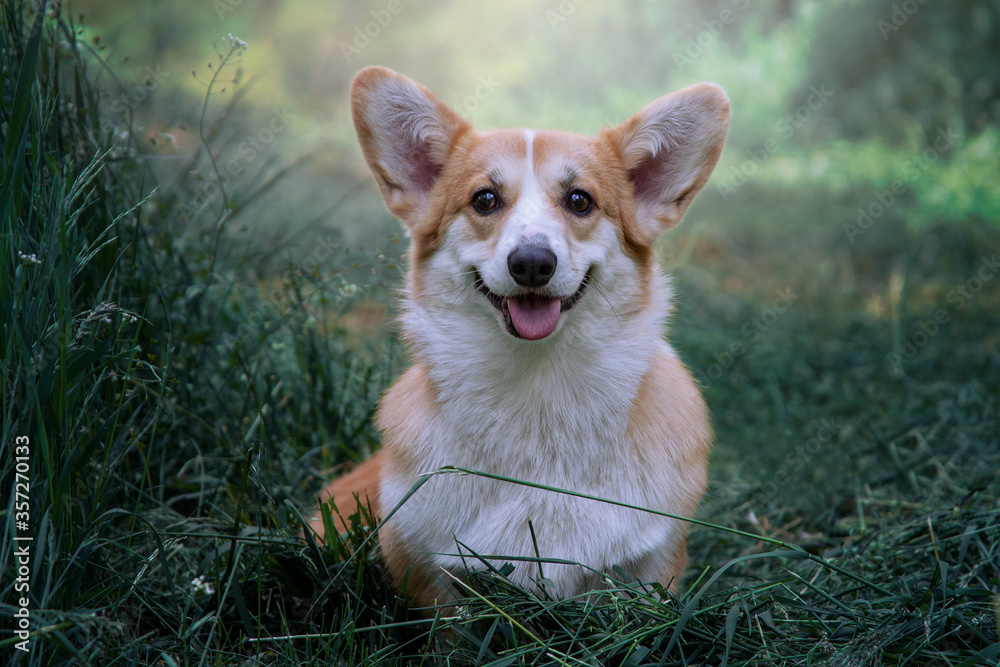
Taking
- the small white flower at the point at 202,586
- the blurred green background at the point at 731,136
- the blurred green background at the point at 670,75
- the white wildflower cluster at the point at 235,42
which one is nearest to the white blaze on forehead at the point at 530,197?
the blurred green background at the point at 731,136

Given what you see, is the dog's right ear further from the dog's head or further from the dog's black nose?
the dog's black nose

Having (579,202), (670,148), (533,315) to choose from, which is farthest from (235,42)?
(670,148)

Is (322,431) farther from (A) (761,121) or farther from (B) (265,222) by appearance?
(A) (761,121)

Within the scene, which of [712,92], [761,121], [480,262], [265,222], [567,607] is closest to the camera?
[567,607]

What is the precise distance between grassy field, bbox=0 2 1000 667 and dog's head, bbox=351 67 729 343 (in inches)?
17.4

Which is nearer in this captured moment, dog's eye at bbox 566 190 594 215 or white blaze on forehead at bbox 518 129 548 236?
white blaze on forehead at bbox 518 129 548 236

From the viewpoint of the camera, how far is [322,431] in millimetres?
3250

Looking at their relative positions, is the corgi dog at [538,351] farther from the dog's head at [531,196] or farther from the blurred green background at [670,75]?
the blurred green background at [670,75]

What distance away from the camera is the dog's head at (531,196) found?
7.55ft

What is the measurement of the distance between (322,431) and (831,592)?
2029 mm

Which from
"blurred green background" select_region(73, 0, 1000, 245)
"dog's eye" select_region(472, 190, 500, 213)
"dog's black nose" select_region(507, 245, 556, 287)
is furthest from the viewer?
"blurred green background" select_region(73, 0, 1000, 245)

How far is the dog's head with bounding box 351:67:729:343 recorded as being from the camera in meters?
2.30

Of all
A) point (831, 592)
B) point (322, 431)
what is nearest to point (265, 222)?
point (322, 431)

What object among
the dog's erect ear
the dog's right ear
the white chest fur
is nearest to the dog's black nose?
the white chest fur
